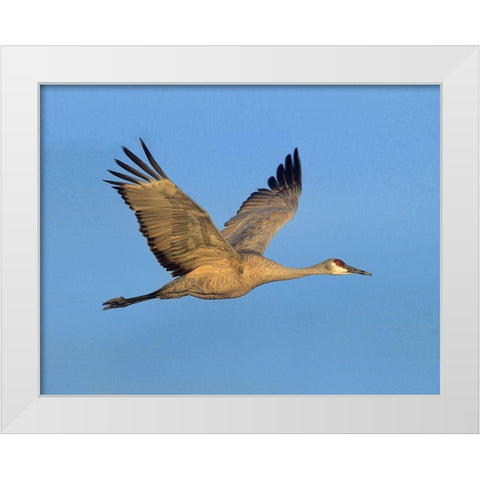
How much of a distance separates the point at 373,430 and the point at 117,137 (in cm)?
238

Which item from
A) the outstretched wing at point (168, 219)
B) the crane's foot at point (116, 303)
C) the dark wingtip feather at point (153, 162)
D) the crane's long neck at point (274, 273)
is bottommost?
the crane's foot at point (116, 303)

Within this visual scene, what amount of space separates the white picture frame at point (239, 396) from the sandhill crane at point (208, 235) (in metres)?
0.54

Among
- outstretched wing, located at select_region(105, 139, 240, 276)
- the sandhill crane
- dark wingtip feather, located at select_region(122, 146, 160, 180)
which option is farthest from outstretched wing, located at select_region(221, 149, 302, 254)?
dark wingtip feather, located at select_region(122, 146, 160, 180)

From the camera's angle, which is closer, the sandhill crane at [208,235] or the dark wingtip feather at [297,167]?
the sandhill crane at [208,235]

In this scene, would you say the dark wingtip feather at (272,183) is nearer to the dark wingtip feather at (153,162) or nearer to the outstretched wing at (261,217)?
the outstretched wing at (261,217)

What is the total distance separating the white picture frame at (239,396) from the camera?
4844mm

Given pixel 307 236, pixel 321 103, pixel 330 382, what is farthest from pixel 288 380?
pixel 321 103

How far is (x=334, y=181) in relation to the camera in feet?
16.2

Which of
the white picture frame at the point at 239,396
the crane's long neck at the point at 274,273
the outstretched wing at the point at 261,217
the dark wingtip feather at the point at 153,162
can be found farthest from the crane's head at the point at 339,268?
the dark wingtip feather at the point at 153,162

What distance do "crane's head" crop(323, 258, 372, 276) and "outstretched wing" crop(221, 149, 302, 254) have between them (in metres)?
0.43

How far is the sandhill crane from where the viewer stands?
464 centimetres

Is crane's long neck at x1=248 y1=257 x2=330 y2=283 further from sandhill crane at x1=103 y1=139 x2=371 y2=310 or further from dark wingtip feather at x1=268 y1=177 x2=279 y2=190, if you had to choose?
dark wingtip feather at x1=268 y1=177 x2=279 y2=190

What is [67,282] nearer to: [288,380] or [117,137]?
[117,137]

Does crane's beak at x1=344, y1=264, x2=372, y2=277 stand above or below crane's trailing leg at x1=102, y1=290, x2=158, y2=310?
above
